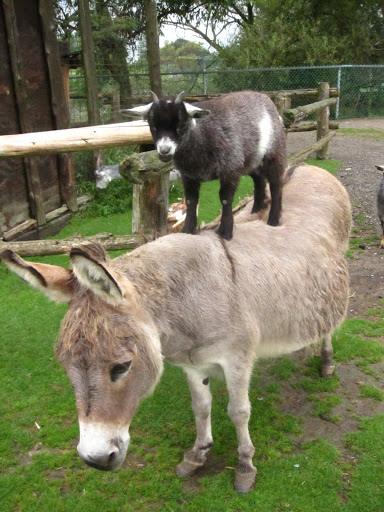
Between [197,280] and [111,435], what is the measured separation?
95cm

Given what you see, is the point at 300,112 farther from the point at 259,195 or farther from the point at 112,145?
the point at 112,145

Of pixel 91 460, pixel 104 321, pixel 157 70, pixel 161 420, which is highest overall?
pixel 157 70

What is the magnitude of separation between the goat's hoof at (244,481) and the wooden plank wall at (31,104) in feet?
16.3

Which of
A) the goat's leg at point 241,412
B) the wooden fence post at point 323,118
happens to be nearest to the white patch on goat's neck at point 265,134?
the goat's leg at point 241,412

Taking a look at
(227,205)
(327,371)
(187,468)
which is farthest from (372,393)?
(227,205)

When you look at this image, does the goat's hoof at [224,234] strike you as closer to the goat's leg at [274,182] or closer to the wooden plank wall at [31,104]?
the goat's leg at [274,182]

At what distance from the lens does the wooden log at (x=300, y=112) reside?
6400mm

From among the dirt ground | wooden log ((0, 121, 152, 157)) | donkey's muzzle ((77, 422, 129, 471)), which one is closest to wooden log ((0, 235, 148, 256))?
wooden log ((0, 121, 152, 157))

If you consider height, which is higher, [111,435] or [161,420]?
[111,435]

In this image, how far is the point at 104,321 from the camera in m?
1.94

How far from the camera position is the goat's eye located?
76.9 inches

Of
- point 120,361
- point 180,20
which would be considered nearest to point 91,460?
point 120,361

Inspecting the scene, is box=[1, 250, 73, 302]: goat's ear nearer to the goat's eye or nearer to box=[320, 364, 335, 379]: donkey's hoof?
the goat's eye

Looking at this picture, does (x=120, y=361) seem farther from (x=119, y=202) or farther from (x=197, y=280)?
(x=119, y=202)
